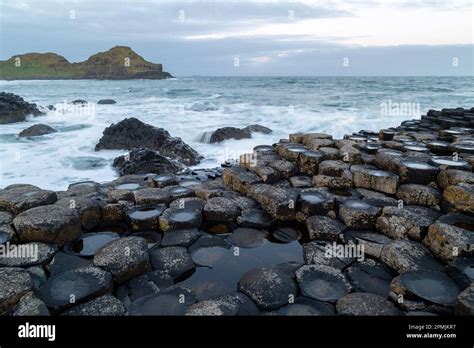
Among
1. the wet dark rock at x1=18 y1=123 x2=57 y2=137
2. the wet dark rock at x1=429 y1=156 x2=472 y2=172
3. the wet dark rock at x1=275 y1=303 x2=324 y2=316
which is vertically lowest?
the wet dark rock at x1=275 y1=303 x2=324 y2=316

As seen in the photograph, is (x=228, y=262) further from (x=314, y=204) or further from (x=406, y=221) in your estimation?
(x=406, y=221)

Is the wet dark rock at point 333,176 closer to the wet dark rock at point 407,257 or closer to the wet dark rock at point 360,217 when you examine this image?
the wet dark rock at point 360,217

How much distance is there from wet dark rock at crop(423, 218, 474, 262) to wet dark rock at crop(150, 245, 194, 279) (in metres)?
3.06

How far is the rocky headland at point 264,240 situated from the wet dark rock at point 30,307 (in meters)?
0.02

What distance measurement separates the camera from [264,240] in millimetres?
4828

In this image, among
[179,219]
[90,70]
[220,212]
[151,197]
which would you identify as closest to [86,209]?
[151,197]

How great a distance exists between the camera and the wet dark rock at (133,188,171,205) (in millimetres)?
5621

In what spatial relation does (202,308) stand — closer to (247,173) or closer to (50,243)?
(50,243)

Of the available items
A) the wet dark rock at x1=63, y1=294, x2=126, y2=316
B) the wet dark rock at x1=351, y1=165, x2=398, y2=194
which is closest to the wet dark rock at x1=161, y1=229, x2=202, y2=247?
the wet dark rock at x1=63, y1=294, x2=126, y2=316

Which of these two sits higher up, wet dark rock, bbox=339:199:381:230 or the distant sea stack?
the distant sea stack

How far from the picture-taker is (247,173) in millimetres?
6535

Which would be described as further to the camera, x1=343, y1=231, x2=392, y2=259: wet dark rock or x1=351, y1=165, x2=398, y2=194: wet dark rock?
x1=351, y1=165, x2=398, y2=194: wet dark rock

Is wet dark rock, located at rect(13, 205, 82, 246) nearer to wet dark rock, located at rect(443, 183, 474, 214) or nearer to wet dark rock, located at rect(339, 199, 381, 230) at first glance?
wet dark rock, located at rect(339, 199, 381, 230)

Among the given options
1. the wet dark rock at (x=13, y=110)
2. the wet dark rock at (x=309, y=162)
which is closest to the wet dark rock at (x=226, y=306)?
the wet dark rock at (x=309, y=162)
